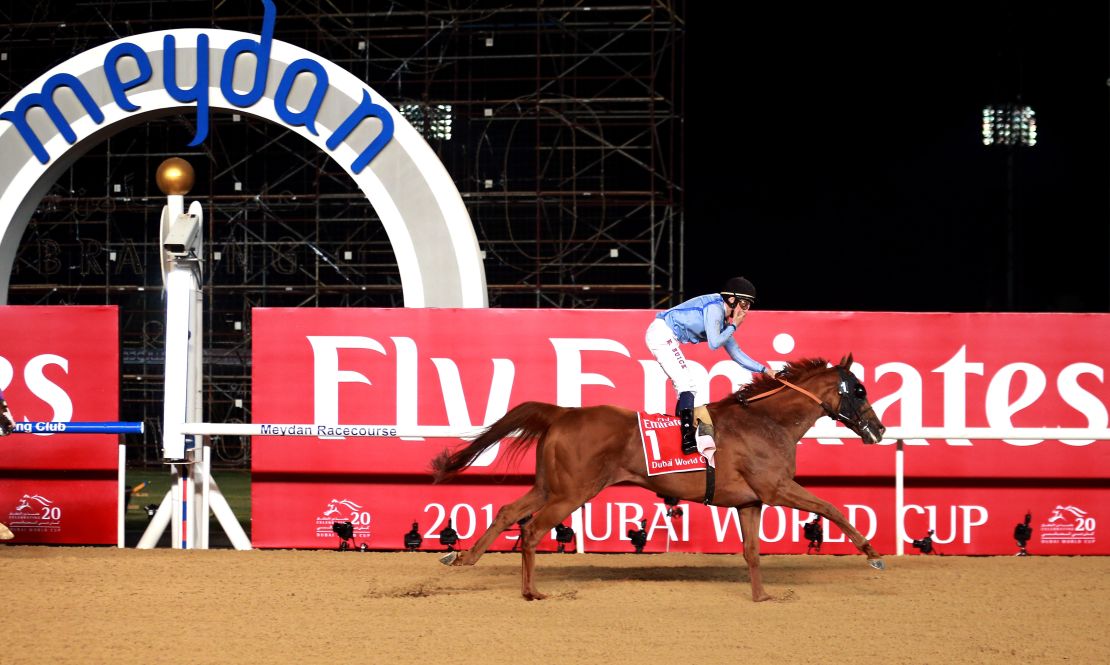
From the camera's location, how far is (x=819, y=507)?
7.12 m

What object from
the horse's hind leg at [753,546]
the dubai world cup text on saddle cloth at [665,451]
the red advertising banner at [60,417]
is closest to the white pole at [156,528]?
the red advertising banner at [60,417]

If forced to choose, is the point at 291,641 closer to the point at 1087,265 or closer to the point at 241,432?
the point at 241,432

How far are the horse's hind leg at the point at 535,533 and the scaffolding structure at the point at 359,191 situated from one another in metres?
13.0

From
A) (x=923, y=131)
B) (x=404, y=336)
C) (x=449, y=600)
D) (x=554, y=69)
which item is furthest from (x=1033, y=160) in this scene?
(x=449, y=600)

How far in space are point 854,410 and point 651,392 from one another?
188cm

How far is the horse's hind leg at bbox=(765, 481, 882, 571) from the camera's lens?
7.00m

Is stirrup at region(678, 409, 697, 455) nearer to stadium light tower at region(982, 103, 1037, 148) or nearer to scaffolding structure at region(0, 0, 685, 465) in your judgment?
scaffolding structure at region(0, 0, 685, 465)

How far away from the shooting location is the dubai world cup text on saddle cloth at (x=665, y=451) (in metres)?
7.16

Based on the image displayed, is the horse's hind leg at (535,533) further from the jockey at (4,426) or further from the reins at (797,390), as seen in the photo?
the jockey at (4,426)

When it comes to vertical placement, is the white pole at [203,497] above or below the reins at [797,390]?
below

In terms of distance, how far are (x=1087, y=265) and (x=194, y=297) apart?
721 inches

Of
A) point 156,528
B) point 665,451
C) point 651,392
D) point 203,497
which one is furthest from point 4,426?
point 665,451

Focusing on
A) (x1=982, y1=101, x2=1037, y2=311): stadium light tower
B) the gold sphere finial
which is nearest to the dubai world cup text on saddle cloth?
the gold sphere finial

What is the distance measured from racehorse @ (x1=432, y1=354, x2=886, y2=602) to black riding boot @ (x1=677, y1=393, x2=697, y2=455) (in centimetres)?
17
